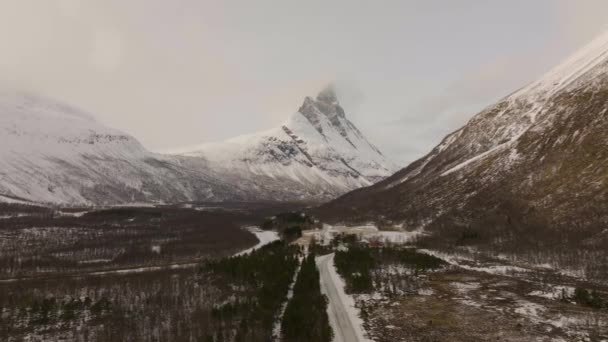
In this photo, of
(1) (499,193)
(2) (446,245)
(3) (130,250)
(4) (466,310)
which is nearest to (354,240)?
(2) (446,245)

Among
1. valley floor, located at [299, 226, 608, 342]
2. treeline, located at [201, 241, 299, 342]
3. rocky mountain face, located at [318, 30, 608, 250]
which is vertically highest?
rocky mountain face, located at [318, 30, 608, 250]

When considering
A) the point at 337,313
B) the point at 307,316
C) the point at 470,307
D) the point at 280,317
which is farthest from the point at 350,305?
the point at 470,307

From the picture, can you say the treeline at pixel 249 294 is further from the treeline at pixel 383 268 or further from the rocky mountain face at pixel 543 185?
the rocky mountain face at pixel 543 185

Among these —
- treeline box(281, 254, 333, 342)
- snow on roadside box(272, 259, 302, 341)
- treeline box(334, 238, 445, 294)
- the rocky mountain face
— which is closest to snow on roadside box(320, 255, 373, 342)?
treeline box(334, 238, 445, 294)

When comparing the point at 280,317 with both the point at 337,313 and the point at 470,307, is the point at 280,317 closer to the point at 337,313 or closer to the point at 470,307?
the point at 337,313

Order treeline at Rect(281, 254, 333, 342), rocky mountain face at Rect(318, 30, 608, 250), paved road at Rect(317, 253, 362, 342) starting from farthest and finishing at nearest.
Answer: rocky mountain face at Rect(318, 30, 608, 250)
paved road at Rect(317, 253, 362, 342)
treeline at Rect(281, 254, 333, 342)

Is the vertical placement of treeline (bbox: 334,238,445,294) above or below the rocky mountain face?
below

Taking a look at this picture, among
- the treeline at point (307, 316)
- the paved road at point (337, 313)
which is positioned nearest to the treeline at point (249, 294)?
the treeline at point (307, 316)

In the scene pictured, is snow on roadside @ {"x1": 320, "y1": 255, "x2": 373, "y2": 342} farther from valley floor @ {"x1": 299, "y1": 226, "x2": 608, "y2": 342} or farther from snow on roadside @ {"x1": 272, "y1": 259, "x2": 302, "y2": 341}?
snow on roadside @ {"x1": 272, "y1": 259, "x2": 302, "y2": 341}
